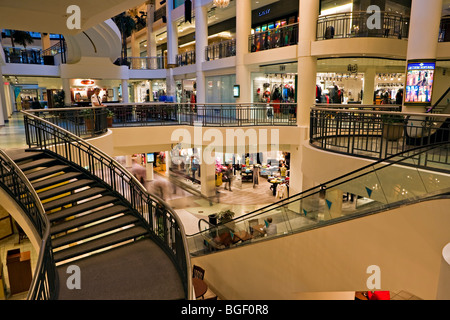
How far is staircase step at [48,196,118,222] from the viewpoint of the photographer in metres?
6.36

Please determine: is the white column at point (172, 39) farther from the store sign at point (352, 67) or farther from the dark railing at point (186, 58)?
the store sign at point (352, 67)

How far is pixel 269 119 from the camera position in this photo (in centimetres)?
1542

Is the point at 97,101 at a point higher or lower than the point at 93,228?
higher

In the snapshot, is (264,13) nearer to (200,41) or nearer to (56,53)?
(200,41)

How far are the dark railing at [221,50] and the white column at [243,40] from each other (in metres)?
1.92

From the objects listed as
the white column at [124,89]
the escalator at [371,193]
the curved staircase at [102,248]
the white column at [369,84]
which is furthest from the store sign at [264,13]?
the curved staircase at [102,248]

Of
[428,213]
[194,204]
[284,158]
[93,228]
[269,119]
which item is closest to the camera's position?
[428,213]

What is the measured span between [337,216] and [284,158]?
1615 cm

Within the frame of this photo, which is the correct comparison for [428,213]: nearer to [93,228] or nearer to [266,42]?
[93,228]

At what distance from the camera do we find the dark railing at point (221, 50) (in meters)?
19.2

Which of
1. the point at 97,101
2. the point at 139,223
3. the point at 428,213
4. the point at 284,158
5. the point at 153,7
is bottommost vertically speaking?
the point at 284,158

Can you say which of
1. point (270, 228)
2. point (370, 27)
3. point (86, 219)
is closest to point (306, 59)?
point (370, 27)

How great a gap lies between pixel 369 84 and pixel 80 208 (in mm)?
17532

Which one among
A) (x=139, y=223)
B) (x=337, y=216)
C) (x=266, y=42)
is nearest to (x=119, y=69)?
(x=266, y=42)
